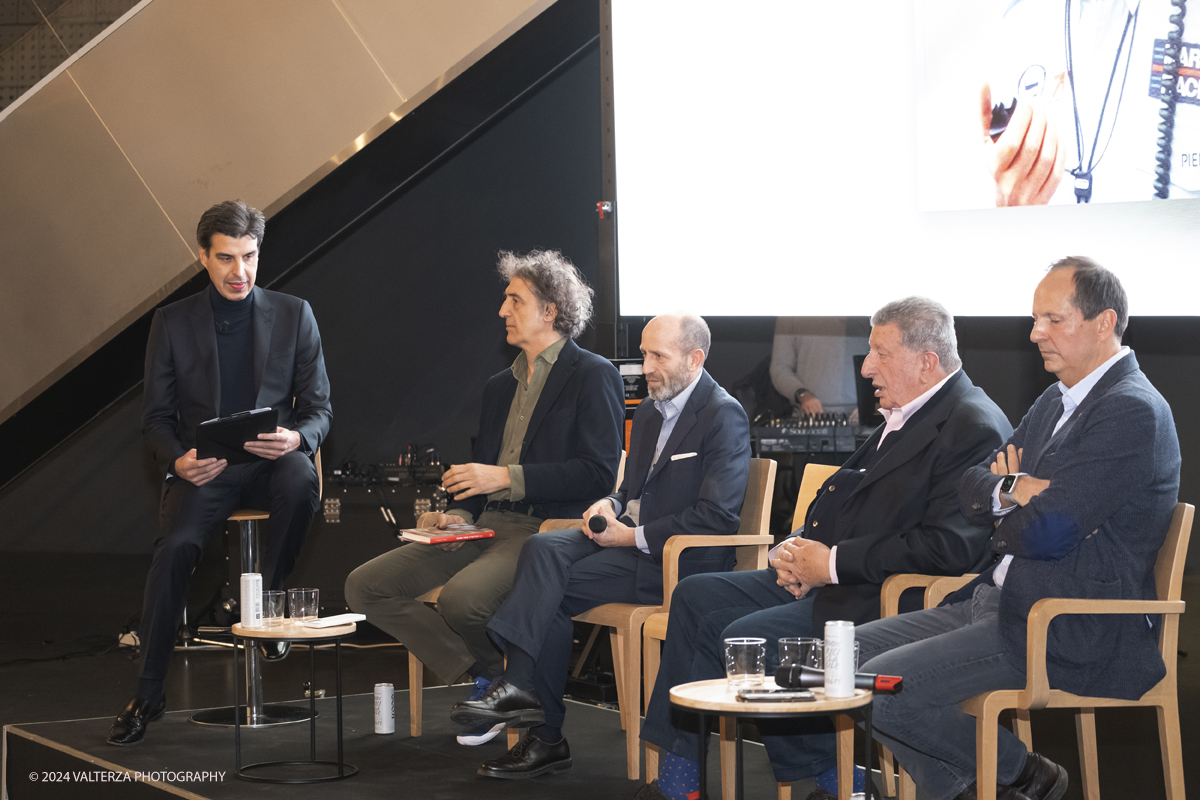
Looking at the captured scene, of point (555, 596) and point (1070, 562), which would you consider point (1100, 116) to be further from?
point (555, 596)

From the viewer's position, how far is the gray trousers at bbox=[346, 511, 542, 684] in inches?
139

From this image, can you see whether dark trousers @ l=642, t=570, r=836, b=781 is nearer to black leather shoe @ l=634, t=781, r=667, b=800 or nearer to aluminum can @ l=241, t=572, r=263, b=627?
black leather shoe @ l=634, t=781, r=667, b=800

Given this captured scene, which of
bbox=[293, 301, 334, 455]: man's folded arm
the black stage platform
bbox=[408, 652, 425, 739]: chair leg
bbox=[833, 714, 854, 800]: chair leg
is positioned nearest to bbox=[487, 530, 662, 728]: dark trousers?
the black stage platform

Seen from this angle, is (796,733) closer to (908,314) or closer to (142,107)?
(908,314)

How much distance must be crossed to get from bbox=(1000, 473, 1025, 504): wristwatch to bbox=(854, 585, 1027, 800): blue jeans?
0.27 metres

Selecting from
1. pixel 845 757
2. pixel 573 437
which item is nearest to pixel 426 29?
pixel 573 437

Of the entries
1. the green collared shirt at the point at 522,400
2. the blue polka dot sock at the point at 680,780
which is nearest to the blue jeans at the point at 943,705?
the blue polka dot sock at the point at 680,780

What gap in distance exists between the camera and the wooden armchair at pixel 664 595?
328cm

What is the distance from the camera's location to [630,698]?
334 cm

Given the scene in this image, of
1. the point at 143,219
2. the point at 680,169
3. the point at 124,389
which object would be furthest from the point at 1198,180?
the point at 124,389

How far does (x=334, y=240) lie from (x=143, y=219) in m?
1.53

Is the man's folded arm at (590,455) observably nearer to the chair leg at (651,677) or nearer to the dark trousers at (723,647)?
the chair leg at (651,677)

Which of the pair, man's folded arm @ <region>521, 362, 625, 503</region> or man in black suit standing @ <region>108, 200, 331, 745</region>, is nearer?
man's folded arm @ <region>521, 362, 625, 503</region>

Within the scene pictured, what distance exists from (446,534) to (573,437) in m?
0.52
